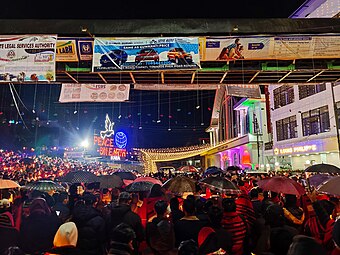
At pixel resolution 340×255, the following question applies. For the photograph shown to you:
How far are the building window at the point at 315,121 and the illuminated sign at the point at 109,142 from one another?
84.9ft

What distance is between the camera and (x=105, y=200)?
8195mm

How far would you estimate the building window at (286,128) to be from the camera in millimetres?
29684

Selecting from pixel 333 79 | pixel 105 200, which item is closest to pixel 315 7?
pixel 333 79

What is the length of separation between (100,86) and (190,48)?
3.74 m

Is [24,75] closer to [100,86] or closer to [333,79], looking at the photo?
[100,86]

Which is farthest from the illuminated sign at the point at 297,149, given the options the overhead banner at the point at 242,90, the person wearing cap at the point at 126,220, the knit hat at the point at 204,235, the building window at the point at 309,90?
the knit hat at the point at 204,235

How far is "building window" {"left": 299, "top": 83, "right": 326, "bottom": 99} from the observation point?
81.2 feet

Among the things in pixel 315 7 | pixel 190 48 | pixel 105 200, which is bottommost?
pixel 105 200

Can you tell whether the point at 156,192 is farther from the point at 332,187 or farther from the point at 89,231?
the point at 332,187

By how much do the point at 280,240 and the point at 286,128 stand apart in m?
30.0

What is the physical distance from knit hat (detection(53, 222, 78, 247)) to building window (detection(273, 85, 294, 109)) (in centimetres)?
2972

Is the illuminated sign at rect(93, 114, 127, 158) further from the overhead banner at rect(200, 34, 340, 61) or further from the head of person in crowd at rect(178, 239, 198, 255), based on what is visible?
the head of person in crowd at rect(178, 239, 198, 255)

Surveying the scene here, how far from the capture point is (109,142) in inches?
1651

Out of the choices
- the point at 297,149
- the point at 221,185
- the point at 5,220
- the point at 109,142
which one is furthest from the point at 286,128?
the point at 5,220
